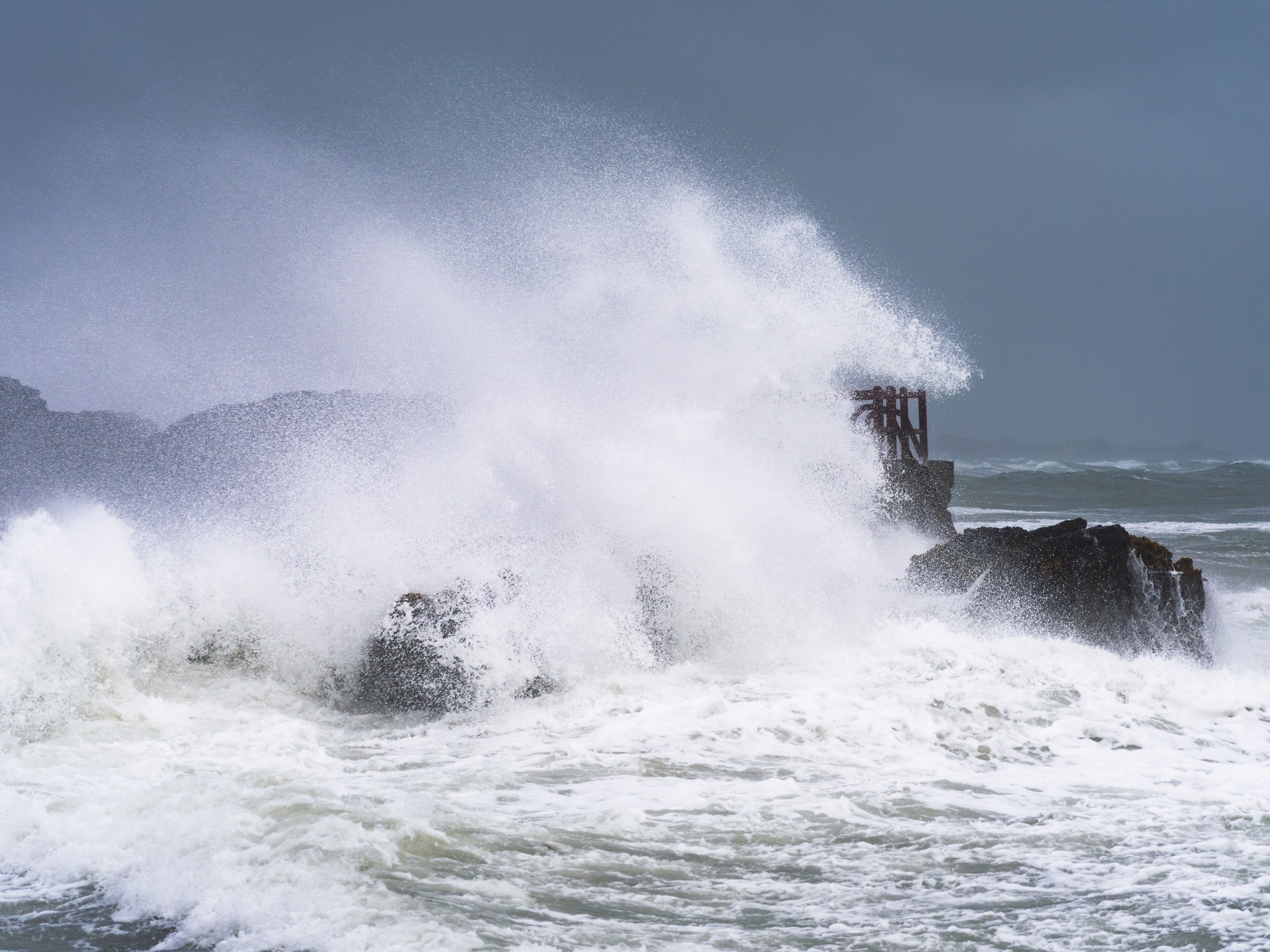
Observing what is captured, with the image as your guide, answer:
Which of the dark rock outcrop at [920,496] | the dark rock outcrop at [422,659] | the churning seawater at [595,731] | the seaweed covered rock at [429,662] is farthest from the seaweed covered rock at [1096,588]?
the dark rock outcrop at [422,659]

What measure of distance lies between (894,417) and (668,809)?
36.0 ft

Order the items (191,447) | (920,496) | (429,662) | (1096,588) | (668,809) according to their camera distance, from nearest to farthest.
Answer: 1. (668,809)
2. (429,662)
3. (1096,588)
4. (920,496)
5. (191,447)

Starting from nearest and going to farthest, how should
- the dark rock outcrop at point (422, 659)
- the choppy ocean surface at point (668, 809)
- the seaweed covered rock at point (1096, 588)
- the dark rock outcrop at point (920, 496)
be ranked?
1. the choppy ocean surface at point (668, 809)
2. the dark rock outcrop at point (422, 659)
3. the seaweed covered rock at point (1096, 588)
4. the dark rock outcrop at point (920, 496)

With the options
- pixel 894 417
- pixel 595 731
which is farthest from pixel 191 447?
pixel 595 731

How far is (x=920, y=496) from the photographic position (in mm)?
13500

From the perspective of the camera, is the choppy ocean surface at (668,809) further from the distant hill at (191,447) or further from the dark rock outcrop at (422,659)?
the distant hill at (191,447)

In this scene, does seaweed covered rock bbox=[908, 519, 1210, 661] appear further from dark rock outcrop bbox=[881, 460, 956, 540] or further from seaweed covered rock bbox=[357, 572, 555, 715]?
seaweed covered rock bbox=[357, 572, 555, 715]

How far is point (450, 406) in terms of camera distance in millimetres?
12086

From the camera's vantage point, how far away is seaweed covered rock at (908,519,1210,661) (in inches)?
328

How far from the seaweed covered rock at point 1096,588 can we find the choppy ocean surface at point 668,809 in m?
0.51

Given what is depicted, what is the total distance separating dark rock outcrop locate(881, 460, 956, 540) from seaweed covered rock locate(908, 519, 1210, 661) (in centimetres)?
367

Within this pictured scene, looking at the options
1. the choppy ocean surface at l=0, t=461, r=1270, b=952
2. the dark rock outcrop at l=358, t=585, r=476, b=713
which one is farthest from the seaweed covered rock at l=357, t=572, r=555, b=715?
the choppy ocean surface at l=0, t=461, r=1270, b=952

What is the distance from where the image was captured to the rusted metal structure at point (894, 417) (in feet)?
47.2

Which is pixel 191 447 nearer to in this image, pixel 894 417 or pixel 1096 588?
pixel 894 417
